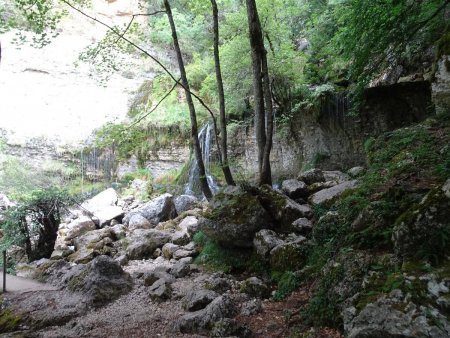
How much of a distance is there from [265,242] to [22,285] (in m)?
4.36

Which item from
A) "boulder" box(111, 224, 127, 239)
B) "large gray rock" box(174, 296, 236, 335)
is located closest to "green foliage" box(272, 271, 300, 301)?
"large gray rock" box(174, 296, 236, 335)

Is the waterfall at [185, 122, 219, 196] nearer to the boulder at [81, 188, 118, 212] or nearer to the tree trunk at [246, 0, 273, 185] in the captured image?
the boulder at [81, 188, 118, 212]

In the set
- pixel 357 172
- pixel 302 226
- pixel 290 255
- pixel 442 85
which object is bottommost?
pixel 290 255

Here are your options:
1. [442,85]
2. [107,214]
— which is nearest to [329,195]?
[442,85]

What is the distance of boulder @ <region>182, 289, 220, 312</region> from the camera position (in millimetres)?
3969

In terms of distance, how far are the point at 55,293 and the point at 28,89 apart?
792 inches

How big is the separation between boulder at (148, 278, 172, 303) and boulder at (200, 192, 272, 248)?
1221mm

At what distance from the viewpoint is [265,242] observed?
5.04m

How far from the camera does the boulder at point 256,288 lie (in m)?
4.25

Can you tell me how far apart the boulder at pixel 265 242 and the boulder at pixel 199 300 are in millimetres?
1122

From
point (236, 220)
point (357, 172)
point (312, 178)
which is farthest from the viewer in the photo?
point (312, 178)

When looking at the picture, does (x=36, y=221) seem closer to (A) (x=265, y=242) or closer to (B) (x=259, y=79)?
(A) (x=265, y=242)

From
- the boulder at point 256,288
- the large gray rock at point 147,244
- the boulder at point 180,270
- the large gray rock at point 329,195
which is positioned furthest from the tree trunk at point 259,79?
the large gray rock at point 147,244

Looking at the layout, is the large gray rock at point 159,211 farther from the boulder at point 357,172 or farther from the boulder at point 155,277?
the boulder at point 357,172
